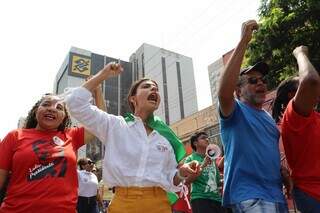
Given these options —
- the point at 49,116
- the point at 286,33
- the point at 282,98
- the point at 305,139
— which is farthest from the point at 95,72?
the point at 305,139

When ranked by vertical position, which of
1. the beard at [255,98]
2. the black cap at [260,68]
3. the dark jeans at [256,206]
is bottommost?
the dark jeans at [256,206]

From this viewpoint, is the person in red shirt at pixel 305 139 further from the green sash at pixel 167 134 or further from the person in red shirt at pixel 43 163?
the person in red shirt at pixel 43 163

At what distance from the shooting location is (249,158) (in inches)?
110

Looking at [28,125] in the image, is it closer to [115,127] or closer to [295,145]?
[115,127]

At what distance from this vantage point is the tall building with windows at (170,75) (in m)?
67.2

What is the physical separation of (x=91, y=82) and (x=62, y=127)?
89 cm

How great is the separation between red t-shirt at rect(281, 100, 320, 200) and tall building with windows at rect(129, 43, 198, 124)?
6139cm

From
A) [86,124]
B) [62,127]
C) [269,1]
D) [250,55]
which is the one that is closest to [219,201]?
[62,127]

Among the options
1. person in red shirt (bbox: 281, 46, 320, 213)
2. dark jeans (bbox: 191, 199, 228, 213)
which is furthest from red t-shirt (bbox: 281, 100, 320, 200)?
dark jeans (bbox: 191, 199, 228, 213)

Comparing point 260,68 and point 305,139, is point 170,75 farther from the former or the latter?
point 305,139

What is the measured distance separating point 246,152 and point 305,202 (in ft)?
1.95

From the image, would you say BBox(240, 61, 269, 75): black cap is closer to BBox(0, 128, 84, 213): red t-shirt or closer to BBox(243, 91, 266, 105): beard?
BBox(243, 91, 266, 105): beard

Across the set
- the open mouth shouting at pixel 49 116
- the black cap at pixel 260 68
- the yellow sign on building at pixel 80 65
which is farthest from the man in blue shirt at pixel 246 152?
the yellow sign on building at pixel 80 65

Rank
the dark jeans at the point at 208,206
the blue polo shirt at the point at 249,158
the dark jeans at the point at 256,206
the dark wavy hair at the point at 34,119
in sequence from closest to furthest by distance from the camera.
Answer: the dark jeans at the point at 256,206, the blue polo shirt at the point at 249,158, the dark wavy hair at the point at 34,119, the dark jeans at the point at 208,206
